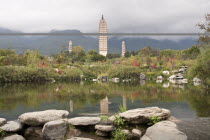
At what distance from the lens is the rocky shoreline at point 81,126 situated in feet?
15.1

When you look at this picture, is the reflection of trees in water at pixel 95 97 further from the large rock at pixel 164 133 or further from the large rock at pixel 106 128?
the large rock at pixel 106 128

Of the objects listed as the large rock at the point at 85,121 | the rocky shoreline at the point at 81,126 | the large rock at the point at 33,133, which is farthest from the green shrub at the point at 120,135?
the large rock at the point at 33,133

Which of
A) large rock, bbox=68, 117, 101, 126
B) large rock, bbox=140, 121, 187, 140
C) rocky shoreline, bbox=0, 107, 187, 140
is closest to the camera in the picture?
large rock, bbox=140, 121, 187, 140

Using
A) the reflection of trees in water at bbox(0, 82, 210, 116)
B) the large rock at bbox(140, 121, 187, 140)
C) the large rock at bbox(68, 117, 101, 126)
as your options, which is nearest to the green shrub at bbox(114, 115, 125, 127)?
the large rock at bbox(68, 117, 101, 126)

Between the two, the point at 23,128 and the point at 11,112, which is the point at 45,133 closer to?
the point at 23,128

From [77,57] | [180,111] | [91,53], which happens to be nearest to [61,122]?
[180,111]

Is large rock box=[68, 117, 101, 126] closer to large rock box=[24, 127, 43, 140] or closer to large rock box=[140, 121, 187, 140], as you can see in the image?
large rock box=[24, 127, 43, 140]

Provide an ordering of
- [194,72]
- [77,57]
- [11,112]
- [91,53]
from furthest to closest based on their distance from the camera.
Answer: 1. [91,53]
2. [77,57]
3. [194,72]
4. [11,112]

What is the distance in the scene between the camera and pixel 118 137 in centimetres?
442

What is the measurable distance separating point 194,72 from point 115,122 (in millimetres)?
9306

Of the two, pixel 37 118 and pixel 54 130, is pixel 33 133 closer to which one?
pixel 37 118

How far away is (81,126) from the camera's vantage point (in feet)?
16.2

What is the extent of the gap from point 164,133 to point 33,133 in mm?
2706

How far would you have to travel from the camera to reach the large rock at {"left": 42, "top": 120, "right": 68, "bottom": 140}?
15.1 feet
